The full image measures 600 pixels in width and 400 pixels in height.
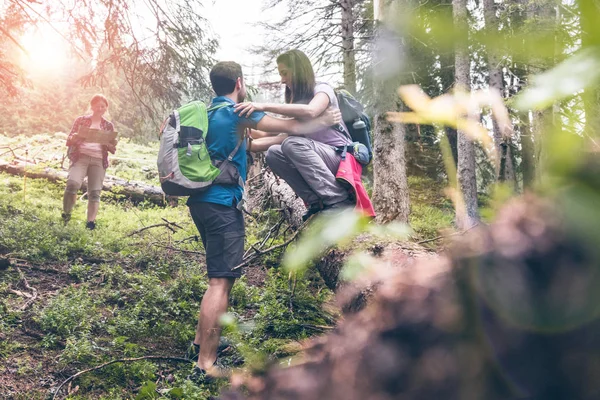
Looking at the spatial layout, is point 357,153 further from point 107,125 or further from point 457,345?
point 107,125

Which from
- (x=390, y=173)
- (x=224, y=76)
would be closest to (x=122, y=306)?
(x=224, y=76)

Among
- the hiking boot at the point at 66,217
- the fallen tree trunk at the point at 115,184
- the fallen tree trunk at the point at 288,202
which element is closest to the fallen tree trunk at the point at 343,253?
the fallen tree trunk at the point at 288,202

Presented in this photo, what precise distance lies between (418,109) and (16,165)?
48.3 ft

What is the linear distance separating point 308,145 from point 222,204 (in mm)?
836

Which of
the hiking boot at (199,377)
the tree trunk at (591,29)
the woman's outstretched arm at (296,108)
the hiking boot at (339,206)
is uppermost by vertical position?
the woman's outstretched arm at (296,108)

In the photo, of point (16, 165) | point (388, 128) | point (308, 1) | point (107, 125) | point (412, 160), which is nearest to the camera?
point (388, 128)

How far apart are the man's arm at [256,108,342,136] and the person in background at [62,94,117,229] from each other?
5699mm

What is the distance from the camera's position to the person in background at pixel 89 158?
8.06m

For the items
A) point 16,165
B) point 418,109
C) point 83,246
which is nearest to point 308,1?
point 83,246

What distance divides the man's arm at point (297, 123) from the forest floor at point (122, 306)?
1.11 m

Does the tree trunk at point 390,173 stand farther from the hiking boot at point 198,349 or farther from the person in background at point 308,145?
the hiking boot at point 198,349

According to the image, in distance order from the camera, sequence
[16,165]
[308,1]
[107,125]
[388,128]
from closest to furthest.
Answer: [388,128]
[107,125]
[308,1]
[16,165]

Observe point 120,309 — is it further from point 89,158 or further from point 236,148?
point 89,158

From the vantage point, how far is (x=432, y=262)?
0.43 metres
